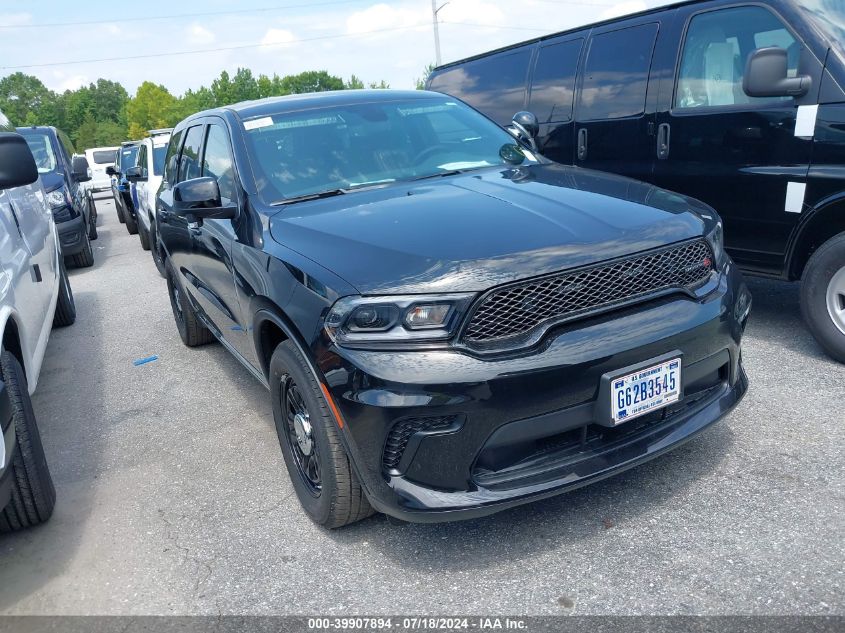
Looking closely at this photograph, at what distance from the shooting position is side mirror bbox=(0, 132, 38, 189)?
3.00 metres

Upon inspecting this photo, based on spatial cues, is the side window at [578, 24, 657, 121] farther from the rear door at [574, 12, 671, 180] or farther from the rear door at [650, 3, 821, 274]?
the rear door at [650, 3, 821, 274]

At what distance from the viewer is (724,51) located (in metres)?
4.66

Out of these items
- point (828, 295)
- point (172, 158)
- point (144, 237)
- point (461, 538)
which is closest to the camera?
point (461, 538)

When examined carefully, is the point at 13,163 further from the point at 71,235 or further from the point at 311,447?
the point at 71,235

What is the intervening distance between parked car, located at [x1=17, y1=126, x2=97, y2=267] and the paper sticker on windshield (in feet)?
20.6

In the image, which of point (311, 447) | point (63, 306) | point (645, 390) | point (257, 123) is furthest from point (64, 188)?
point (645, 390)

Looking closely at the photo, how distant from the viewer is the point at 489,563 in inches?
110

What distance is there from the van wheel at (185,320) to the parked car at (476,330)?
2150mm

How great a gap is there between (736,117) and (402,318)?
3.05m

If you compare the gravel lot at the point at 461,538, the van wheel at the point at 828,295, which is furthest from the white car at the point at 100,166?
the van wheel at the point at 828,295

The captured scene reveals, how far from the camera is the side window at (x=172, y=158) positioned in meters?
5.38

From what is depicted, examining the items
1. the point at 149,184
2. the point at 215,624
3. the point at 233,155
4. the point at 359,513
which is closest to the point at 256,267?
the point at 233,155

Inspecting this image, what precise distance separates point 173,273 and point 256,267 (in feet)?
8.46

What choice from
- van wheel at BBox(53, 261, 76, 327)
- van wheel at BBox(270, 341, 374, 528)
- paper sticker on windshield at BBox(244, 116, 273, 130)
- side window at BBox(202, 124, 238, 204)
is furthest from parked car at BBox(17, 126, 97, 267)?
van wheel at BBox(270, 341, 374, 528)
